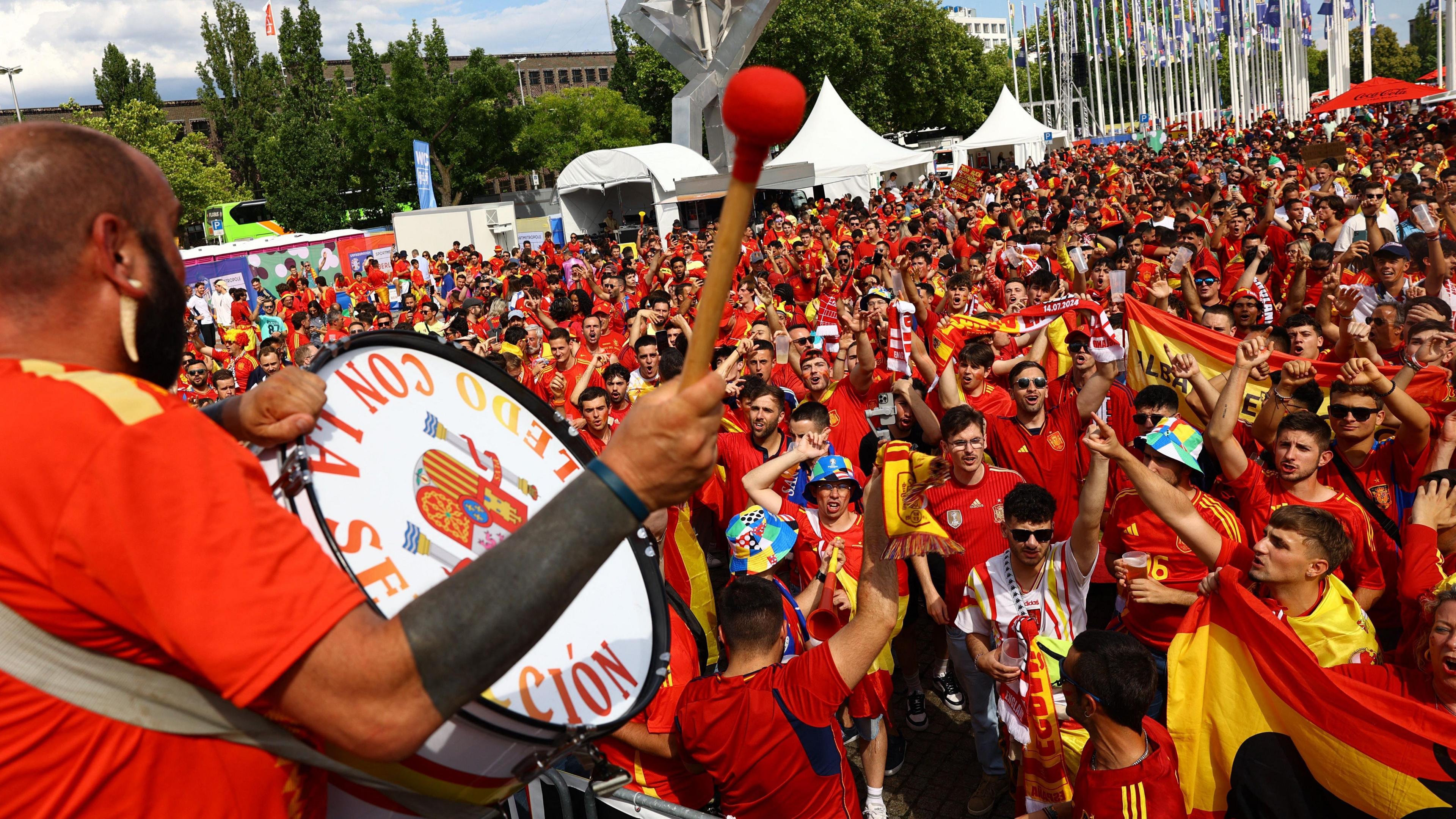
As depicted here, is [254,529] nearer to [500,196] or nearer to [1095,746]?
[1095,746]

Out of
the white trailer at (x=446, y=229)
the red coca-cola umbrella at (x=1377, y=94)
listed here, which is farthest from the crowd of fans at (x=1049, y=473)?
the red coca-cola umbrella at (x=1377, y=94)

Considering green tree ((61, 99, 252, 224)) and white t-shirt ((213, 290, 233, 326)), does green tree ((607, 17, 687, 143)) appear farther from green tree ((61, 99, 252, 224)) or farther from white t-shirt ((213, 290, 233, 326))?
white t-shirt ((213, 290, 233, 326))

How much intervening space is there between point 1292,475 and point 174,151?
184 ft

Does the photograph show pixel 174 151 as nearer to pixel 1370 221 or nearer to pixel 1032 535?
pixel 1370 221

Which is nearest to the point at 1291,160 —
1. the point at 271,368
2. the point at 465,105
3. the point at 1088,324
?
the point at 1088,324

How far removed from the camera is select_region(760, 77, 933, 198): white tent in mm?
28812

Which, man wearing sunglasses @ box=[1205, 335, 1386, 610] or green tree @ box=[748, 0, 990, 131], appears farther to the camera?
green tree @ box=[748, 0, 990, 131]

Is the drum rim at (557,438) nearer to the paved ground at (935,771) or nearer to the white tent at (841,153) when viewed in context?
the paved ground at (935,771)

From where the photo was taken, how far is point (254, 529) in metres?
1.12

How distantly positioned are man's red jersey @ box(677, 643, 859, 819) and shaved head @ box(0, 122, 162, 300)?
8.01 ft

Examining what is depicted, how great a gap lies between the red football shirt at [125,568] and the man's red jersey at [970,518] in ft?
14.1

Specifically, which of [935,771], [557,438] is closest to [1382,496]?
[935,771]

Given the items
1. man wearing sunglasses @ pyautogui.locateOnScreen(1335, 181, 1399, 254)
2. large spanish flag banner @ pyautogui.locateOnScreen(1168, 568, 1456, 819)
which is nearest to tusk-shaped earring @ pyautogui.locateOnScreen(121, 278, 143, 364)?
large spanish flag banner @ pyautogui.locateOnScreen(1168, 568, 1456, 819)

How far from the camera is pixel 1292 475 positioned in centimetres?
462
